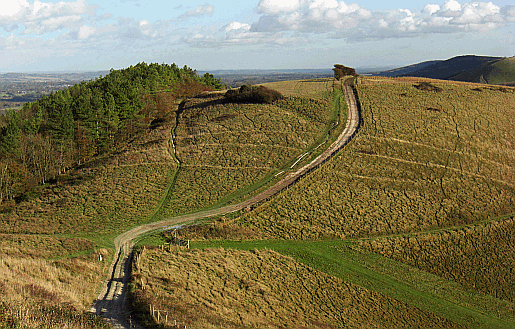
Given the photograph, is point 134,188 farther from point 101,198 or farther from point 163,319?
point 163,319

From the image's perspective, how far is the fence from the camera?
59.7ft

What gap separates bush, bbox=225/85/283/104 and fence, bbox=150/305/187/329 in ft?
181

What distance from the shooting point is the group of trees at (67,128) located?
156 ft

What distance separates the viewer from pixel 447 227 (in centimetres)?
4003

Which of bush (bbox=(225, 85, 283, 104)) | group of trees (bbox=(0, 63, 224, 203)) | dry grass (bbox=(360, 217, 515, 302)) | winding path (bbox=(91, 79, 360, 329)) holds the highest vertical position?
bush (bbox=(225, 85, 283, 104))

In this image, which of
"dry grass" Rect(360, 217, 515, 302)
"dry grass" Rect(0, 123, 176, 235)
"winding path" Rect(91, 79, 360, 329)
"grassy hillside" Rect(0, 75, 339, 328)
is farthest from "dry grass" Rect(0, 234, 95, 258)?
"dry grass" Rect(360, 217, 515, 302)

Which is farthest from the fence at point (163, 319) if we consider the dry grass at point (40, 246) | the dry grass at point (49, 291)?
the dry grass at point (40, 246)

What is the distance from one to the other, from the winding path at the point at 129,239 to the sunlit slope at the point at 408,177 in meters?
1.71

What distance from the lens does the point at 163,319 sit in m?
18.7

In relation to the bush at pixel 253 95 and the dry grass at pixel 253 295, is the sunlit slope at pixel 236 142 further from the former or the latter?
the dry grass at pixel 253 295

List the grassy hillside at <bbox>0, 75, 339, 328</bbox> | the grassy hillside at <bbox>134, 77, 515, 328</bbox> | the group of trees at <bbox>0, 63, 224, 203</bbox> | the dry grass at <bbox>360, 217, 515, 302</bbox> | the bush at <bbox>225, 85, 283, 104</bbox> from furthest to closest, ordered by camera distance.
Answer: the bush at <bbox>225, 85, 283, 104</bbox> < the group of trees at <bbox>0, 63, 224, 203</bbox> < the dry grass at <bbox>360, 217, 515, 302</bbox> < the grassy hillside at <bbox>134, 77, 515, 328</bbox> < the grassy hillside at <bbox>0, 75, 339, 328</bbox>

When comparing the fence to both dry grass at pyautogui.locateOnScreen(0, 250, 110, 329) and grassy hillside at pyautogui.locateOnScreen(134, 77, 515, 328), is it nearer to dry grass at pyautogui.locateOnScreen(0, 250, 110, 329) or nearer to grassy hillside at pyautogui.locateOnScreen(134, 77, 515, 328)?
grassy hillside at pyautogui.locateOnScreen(134, 77, 515, 328)

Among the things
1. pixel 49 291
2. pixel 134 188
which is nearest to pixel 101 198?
pixel 134 188

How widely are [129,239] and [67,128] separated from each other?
3118cm
